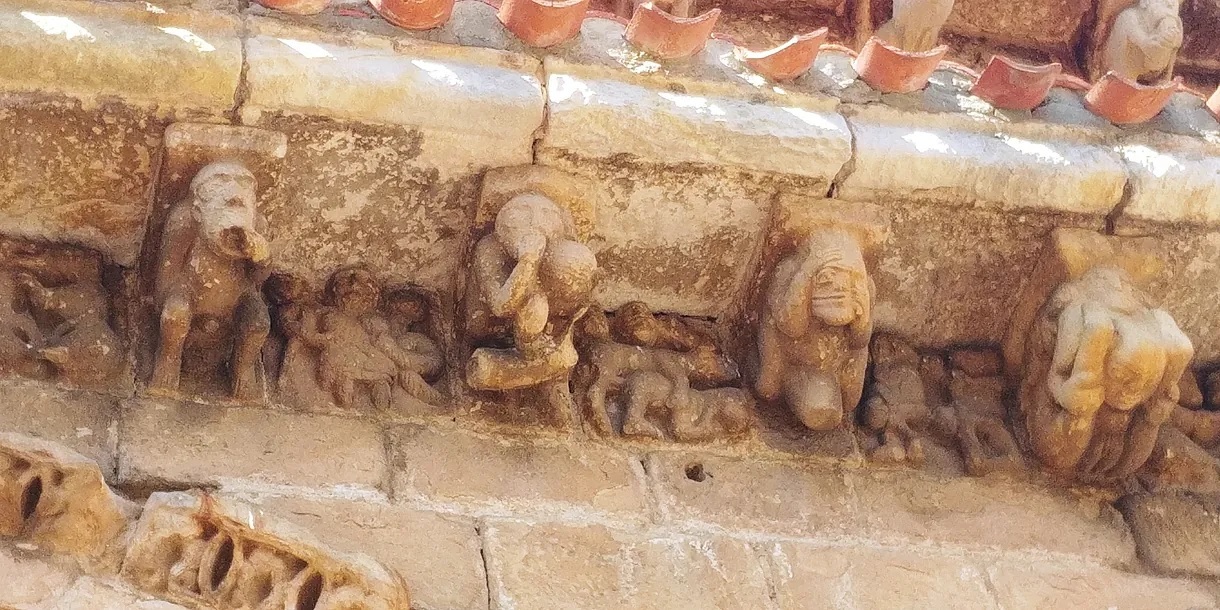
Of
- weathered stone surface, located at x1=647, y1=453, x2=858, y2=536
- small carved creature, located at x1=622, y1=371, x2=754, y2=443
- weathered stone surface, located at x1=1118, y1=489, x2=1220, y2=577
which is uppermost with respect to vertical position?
small carved creature, located at x1=622, y1=371, x2=754, y2=443

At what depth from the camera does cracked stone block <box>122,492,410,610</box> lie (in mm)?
2863

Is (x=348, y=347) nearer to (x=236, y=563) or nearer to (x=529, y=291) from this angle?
(x=529, y=291)

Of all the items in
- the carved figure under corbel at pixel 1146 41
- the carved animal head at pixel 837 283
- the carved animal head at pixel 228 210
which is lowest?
the carved animal head at pixel 837 283

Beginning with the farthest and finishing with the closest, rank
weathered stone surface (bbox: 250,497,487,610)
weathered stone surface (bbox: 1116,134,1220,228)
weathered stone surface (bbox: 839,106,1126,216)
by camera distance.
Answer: weathered stone surface (bbox: 1116,134,1220,228), weathered stone surface (bbox: 839,106,1126,216), weathered stone surface (bbox: 250,497,487,610)

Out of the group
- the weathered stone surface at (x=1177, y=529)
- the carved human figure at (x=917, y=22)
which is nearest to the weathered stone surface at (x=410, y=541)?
the weathered stone surface at (x=1177, y=529)

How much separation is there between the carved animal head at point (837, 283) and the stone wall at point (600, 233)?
0.11 m

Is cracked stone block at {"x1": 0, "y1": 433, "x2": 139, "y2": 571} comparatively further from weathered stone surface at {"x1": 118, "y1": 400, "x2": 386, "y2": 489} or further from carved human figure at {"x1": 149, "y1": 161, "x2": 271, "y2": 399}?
carved human figure at {"x1": 149, "y1": 161, "x2": 271, "y2": 399}

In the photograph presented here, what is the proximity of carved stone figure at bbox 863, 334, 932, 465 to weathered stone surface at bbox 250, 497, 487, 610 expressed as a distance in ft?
3.82

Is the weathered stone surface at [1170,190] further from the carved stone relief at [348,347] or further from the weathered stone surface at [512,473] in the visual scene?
the carved stone relief at [348,347]

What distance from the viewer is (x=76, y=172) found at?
11.0 ft

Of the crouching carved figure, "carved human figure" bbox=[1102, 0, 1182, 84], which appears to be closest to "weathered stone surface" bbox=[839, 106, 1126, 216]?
the crouching carved figure

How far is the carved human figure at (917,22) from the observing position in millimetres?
4148

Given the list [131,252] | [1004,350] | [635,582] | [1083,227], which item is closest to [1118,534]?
[1004,350]

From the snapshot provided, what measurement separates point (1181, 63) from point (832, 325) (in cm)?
206
